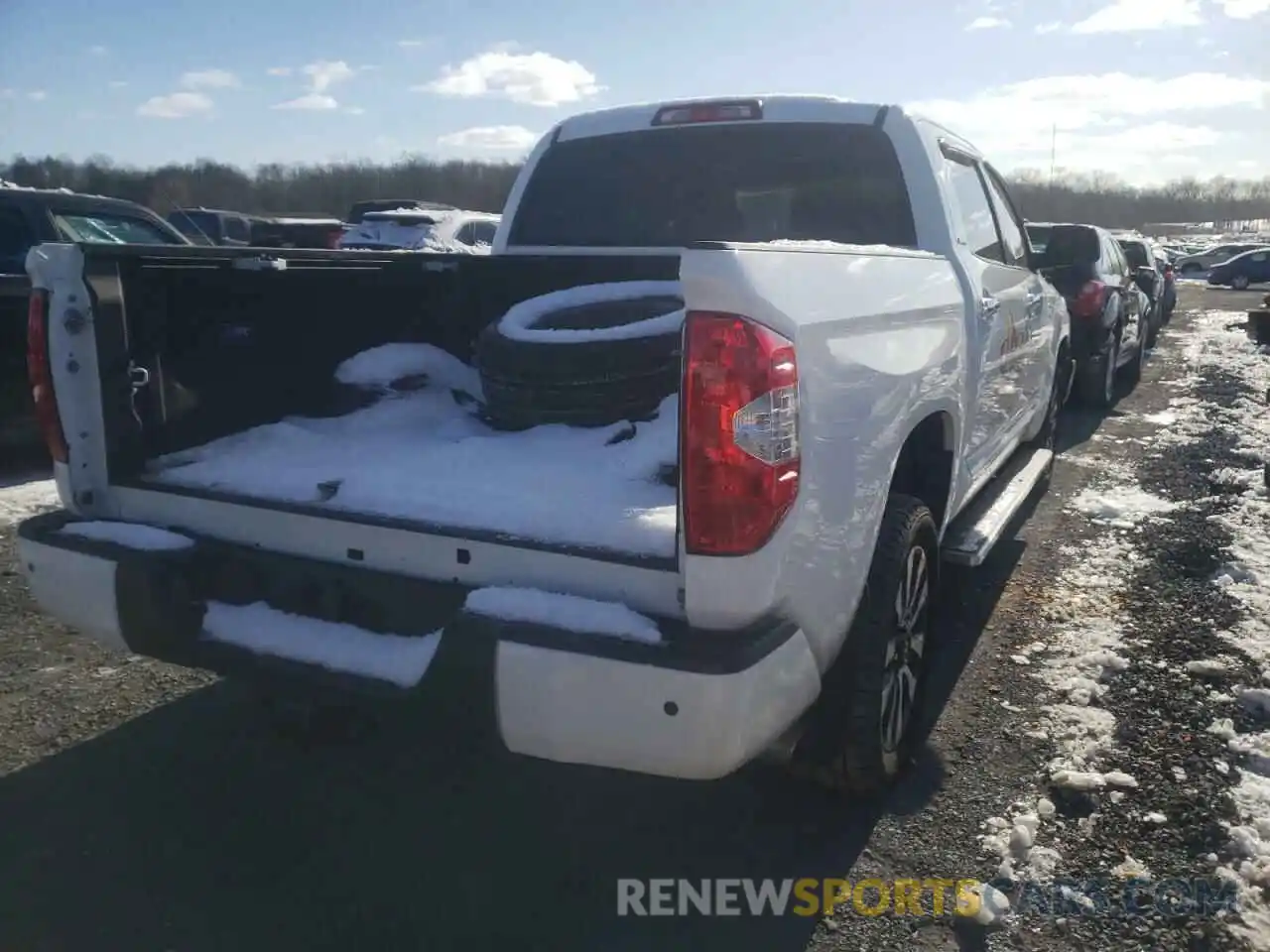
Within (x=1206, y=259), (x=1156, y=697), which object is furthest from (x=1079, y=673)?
(x=1206, y=259)

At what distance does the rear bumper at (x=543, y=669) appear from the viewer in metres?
2.14

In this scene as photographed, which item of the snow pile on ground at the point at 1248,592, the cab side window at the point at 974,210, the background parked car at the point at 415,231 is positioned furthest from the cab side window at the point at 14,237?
the background parked car at the point at 415,231

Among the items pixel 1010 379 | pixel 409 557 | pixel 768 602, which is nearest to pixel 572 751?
pixel 768 602

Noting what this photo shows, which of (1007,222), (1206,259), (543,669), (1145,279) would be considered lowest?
(1206,259)

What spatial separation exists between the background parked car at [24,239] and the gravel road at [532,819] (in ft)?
9.63

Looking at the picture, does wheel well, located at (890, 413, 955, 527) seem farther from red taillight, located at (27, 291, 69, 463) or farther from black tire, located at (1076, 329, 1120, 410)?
black tire, located at (1076, 329, 1120, 410)

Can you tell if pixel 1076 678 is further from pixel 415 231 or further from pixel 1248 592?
pixel 415 231

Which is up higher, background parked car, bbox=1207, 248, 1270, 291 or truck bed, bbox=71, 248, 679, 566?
truck bed, bbox=71, 248, 679, 566

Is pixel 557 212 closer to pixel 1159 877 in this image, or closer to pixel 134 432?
pixel 134 432

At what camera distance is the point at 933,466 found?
3.51 metres

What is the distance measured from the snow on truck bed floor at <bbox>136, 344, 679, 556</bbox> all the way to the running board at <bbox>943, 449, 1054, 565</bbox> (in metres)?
1.19

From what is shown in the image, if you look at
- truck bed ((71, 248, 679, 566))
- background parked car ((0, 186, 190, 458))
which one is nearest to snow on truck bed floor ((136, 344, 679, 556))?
truck bed ((71, 248, 679, 566))

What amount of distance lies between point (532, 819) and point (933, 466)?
1.72 metres

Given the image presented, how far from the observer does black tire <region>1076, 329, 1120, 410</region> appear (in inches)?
381
